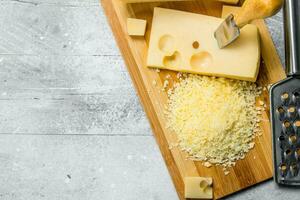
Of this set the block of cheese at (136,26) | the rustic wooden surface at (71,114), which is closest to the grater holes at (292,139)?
the rustic wooden surface at (71,114)

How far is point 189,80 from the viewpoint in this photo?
1316 millimetres

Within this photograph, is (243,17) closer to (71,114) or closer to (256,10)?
(256,10)

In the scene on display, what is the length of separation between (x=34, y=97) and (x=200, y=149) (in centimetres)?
48

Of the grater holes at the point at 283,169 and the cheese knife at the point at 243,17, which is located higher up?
the cheese knife at the point at 243,17

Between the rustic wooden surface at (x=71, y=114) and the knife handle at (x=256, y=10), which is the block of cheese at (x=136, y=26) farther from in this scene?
the knife handle at (x=256, y=10)

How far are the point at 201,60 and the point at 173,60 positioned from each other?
0.07 metres

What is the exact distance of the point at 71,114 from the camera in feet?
4.50

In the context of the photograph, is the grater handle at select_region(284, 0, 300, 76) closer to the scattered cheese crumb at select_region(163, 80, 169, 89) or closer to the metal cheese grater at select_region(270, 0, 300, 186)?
the metal cheese grater at select_region(270, 0, 300, 186)

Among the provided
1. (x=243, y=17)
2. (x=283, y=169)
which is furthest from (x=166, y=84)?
(x=283, y=169)

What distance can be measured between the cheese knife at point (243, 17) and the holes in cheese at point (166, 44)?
12 cm

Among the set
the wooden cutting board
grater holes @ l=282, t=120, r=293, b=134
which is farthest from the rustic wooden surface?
grater holes @ l=282, t=120, r=293, b=134

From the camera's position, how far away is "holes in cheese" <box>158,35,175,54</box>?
4.30 ft

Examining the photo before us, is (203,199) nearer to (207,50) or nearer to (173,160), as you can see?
(173,160)

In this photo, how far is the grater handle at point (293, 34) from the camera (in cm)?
122
